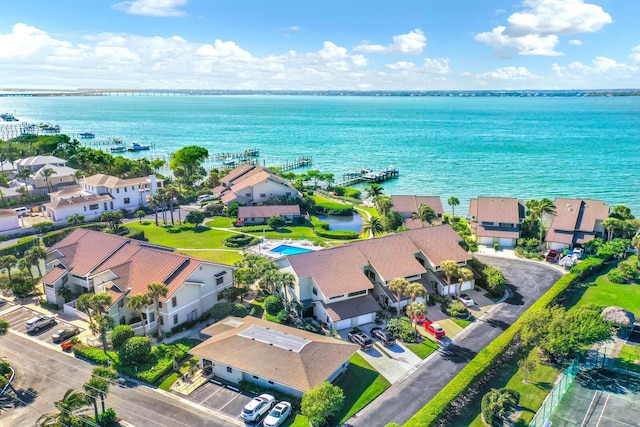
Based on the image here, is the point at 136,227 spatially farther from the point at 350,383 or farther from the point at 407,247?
the point at 350,383

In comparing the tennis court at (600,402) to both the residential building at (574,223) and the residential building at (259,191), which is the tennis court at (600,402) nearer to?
the residential building at (574,223)

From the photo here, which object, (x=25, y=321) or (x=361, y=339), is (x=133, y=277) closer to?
(x=25, y=321)

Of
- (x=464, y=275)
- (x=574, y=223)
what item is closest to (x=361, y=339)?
(x=464, y=275)

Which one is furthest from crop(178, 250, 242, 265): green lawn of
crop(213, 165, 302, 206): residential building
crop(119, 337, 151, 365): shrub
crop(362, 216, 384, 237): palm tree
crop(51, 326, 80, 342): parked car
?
crop(213, 165, 302, 206): residential building

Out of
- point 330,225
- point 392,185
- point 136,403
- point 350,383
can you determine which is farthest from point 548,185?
point 136,403

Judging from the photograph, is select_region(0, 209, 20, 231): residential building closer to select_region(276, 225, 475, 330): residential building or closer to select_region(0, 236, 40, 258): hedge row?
select_region(0, 236, 40, 258): hedge row
